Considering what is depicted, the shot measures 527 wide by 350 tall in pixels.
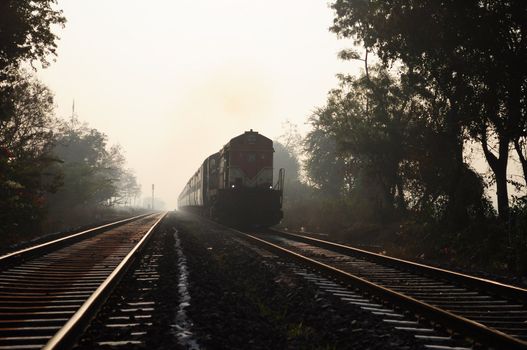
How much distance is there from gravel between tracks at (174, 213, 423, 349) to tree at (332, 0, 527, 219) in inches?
377

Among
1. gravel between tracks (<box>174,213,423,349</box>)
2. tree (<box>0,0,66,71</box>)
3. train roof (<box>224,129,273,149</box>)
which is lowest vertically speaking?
gravel between tracks (<box>174,213,423,349</box>)

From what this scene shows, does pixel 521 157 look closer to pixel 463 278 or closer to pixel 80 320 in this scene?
pixel 463 278

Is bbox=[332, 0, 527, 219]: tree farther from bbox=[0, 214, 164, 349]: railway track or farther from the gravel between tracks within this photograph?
bbox=[0, 214, 164, 349]: railway track

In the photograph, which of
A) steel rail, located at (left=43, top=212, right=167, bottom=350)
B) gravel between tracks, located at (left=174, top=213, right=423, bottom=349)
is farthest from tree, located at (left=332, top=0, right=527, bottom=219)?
steel rail, located at (left=43, top=212, right=167, bottom=350)

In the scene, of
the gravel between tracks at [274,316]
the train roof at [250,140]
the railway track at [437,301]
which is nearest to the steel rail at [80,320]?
the gravel between tracks at [274,316]

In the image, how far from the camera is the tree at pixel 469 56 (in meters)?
13.6

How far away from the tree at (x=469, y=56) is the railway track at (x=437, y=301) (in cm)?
726

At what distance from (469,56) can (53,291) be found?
13.4m

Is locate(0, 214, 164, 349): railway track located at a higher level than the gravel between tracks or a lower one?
higher

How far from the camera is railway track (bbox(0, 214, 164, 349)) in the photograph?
4066 mm

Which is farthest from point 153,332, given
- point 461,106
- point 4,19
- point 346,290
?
point 4,19

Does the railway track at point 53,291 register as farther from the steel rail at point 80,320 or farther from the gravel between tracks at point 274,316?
the gravel between tracks at point 274,316

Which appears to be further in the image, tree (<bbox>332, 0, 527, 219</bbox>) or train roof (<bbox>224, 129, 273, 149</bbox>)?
train roof (<bbox>224, 129, 273, 149</bbox>)

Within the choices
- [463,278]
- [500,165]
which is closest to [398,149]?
[500,165]
